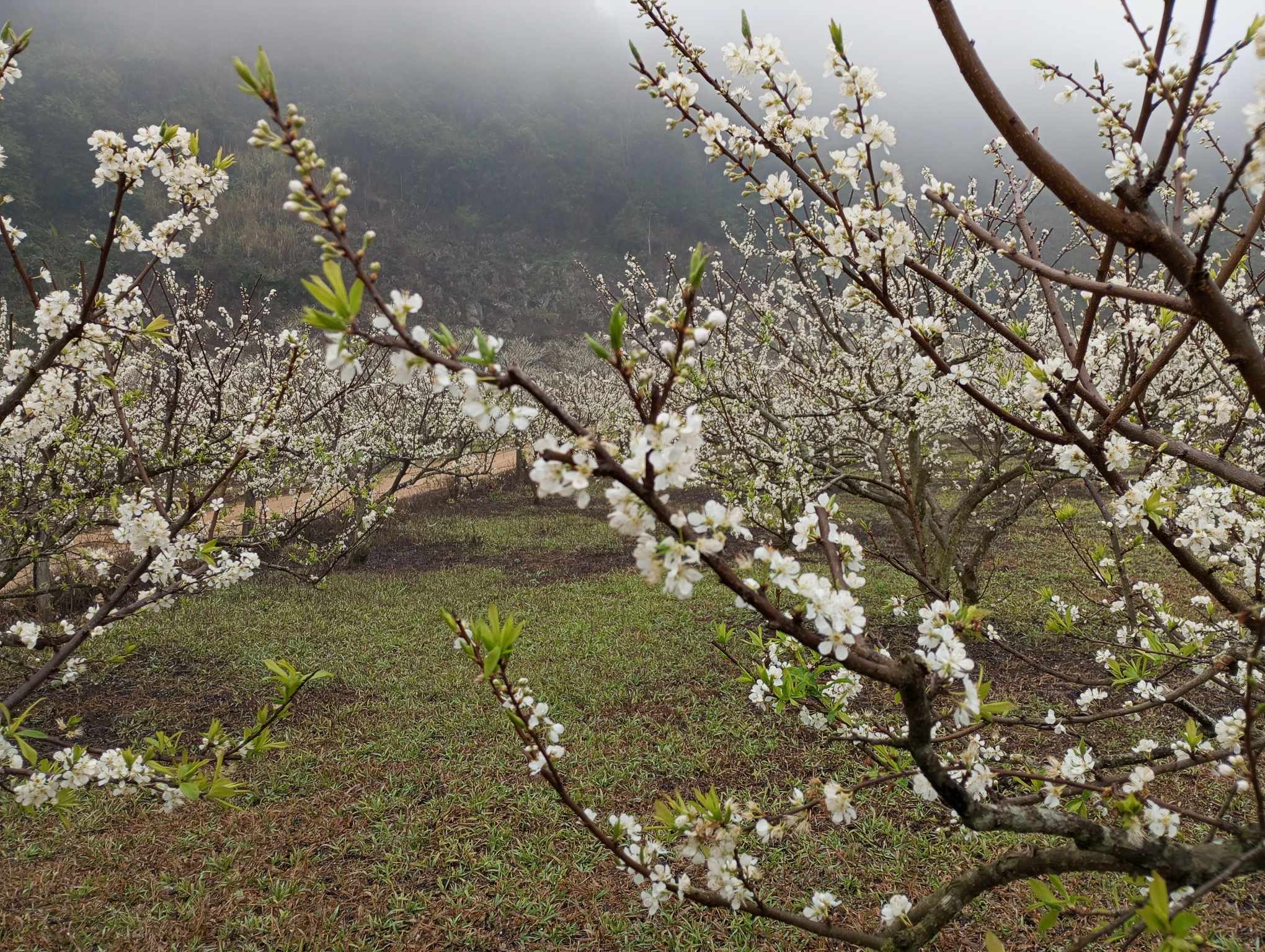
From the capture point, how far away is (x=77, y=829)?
187 inches

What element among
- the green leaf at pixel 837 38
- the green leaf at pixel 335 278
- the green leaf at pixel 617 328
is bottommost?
the green leaf at pixel 335 278

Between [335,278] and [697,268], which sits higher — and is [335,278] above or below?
below

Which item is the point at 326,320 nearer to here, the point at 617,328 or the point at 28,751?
the point at 617,328

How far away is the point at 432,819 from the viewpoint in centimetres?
482

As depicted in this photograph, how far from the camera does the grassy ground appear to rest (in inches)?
150

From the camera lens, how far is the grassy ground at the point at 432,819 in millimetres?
3818

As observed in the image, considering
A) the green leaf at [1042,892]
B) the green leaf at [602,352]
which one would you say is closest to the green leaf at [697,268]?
the green leaf at [602,352]

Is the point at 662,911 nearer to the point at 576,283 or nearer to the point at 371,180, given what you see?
the point at 576,283

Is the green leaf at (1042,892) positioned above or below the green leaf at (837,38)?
below

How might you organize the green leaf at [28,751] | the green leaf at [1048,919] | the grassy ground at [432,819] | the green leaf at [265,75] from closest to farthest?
1. the green leaf at [265,75]
2. the green leaf at [1048,919]
3. the green leaf at [28,751]
4. the grassy ground at [432,819]

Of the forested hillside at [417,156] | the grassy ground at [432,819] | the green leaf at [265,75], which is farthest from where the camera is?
the forested hillside at [417,156]

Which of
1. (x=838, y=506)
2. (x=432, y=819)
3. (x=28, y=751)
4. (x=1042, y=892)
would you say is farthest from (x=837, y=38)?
(x=432, y=819)

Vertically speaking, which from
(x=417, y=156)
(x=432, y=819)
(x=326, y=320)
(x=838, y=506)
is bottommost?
(x=432, y=819)

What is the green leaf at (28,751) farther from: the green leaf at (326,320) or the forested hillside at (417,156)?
the forested hillside at (417,156)
